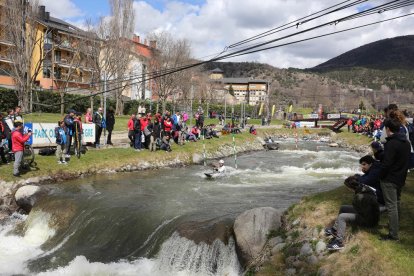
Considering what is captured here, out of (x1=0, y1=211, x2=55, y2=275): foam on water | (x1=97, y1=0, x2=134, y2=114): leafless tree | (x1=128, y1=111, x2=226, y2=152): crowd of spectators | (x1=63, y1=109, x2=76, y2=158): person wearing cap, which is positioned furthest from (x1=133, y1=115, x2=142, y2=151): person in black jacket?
(x1=97, y1=0, x2=134, y2=114): leafless tree

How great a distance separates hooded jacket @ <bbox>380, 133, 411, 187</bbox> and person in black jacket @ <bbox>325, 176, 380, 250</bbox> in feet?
2.65

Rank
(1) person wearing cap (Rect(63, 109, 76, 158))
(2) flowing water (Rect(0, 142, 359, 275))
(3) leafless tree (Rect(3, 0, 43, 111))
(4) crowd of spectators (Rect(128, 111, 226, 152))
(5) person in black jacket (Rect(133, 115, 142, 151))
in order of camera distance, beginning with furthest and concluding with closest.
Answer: (3) leafless tree (Rect(3, 0, 43, 111)) < (4) crowd of spectators (Rect(128, 111, 226, 152)) < (5) person in black jacket (Rect(133, 115, 142, 151)) < (1) person wearing cap (Rect(63, 109, 76, 158)) < (2) flowing water (Rect(0, 142, 359, 275))

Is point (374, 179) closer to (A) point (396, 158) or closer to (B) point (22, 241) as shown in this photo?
(A) point (396, 158)

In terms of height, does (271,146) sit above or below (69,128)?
below

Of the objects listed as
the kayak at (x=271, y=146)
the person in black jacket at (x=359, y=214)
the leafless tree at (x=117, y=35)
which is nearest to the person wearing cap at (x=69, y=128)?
the person in black jacket at (x=359, y=214)

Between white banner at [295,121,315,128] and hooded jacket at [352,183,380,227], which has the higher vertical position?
hooded jacket at [352,183,380,227]

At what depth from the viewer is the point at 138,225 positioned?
1273 centimetres

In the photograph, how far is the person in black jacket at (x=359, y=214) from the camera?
8.28 meters

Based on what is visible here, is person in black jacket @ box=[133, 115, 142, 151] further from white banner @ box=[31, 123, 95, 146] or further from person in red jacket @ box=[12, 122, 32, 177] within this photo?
person in red jacket @ box=[12, 122, 32, 177]

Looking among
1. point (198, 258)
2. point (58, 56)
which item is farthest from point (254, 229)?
point (58, 56)

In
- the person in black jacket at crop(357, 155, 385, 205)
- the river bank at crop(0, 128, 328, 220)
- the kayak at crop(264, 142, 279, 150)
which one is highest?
the person in black jacket at crop(357, 155, 385, 205)

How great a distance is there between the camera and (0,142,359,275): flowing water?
10.9 metres

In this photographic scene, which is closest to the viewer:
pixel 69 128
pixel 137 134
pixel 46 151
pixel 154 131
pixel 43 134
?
pixel 69 128

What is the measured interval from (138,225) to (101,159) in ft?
29.9
